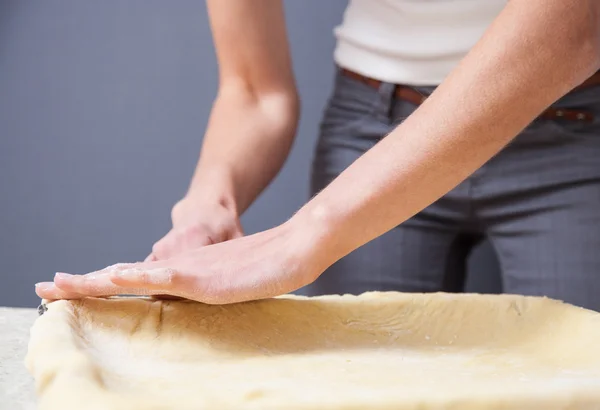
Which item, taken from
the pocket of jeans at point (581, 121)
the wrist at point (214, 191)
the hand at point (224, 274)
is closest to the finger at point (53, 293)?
the hand at point (224, 274)

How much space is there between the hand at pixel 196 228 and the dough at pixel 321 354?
0.41 feet

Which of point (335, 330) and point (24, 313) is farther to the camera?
point (24, 313)

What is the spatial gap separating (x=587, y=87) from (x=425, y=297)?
13.8 inches

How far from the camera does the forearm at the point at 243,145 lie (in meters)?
0.90

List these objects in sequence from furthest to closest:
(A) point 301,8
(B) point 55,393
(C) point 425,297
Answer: (A) point 301,8 < (C) point 425,297 < (B) point 55,393

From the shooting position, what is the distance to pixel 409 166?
0.62 metres

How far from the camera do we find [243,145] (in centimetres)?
94

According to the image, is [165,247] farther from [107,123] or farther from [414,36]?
[107,123]

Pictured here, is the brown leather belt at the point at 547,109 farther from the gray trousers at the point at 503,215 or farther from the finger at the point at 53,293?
the finger at the point at 53,293

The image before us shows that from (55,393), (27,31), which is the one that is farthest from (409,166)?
(27,31)

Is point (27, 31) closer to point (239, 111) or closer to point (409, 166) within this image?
point (239, 111)

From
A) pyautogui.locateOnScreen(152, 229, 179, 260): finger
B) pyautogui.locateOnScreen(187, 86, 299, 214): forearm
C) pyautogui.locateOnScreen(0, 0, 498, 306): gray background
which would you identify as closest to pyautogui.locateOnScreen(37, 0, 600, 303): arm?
pyautogui.locateOnScreen(152, 229, 179, 260): finger

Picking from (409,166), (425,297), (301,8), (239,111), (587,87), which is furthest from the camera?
(301,8)

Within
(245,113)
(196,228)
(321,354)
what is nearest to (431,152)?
(321,354)
